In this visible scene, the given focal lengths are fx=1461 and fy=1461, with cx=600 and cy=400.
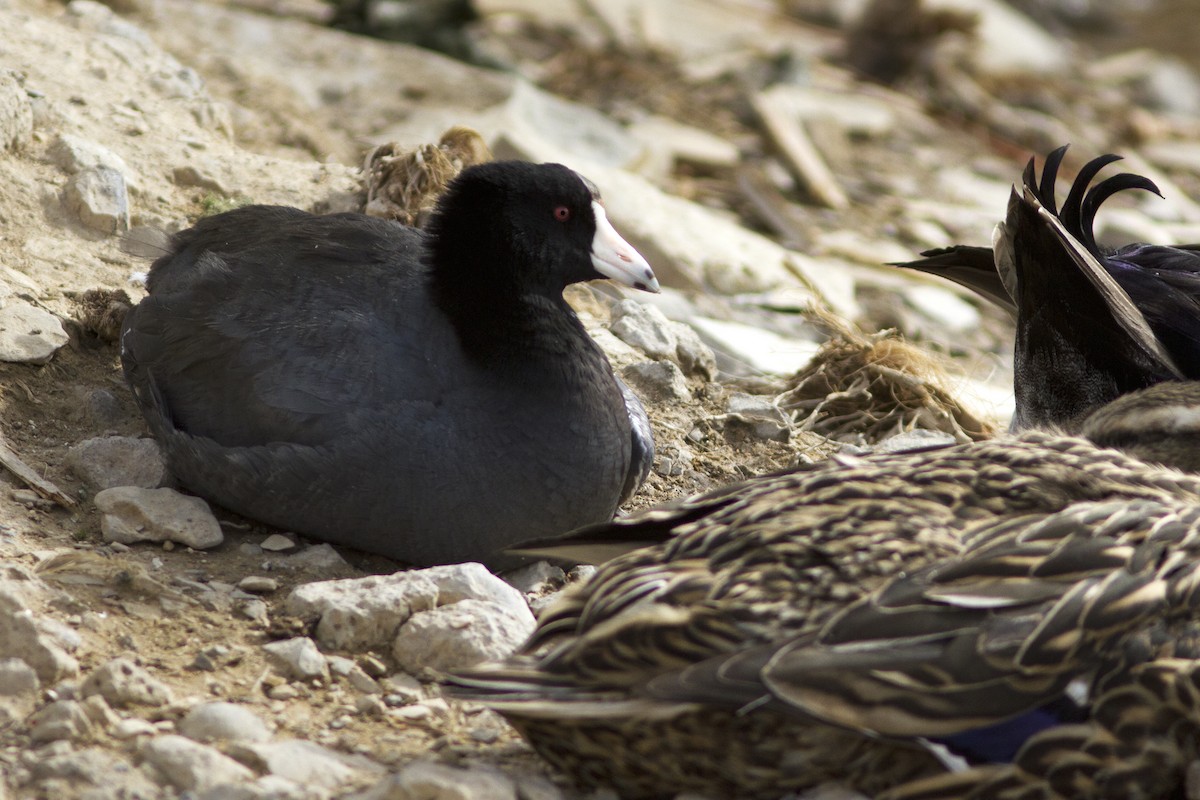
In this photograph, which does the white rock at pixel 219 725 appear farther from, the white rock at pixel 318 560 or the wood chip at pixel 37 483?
the wood chip at pixel 37 483

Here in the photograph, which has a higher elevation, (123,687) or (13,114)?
(13,114)

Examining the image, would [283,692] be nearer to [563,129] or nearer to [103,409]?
[103,409]

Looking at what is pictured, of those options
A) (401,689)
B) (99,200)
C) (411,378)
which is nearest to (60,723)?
(401,689)

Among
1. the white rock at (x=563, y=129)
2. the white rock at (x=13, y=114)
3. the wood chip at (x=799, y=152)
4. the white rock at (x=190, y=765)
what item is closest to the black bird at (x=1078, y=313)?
the white rock at (x=190, y=765)

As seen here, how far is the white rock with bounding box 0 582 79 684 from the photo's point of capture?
322 centimetres

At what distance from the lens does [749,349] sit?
6.31 metres

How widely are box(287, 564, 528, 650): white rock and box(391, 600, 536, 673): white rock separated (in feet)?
0.17

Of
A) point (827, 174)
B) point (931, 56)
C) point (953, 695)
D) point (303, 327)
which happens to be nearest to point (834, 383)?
point (303, 327)

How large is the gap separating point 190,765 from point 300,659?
25.2 inches

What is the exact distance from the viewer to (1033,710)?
2674 mm

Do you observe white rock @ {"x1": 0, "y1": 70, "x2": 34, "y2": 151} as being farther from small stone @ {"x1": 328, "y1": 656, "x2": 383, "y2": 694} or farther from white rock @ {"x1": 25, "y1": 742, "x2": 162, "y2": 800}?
white rock @ {"x1": 25, "y1": 742, "x2": 162, "y2": 800}

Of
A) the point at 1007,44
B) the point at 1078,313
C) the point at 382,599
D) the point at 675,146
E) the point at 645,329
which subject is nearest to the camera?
the point at 382,599

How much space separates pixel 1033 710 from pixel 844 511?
54 centimetres

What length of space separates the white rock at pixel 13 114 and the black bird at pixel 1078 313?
364cm
